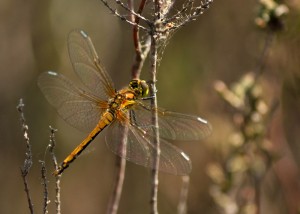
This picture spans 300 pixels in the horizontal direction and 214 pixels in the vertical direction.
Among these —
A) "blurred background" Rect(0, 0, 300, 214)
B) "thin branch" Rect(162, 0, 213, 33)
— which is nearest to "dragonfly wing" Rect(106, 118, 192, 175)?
"thin branch" Rect(162, 0, 213, 33)

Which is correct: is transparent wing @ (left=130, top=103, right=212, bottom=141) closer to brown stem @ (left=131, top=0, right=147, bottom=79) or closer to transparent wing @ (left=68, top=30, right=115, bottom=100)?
brown stem @ (left=131, top=0, right=147, bottom=79)

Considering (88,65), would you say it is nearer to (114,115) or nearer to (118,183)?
(114,115)

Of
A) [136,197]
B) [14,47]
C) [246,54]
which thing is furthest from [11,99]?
[246,54]

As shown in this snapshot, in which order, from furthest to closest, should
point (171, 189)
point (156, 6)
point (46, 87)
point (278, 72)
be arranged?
point (171, 189) < point (278, 72) < point (46, 87) < point (156, 6)

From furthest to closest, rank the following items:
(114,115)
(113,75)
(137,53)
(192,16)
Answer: (113,75) → (114,115) → (137,53) → (192,16)

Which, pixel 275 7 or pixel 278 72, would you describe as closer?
pixel 275 7

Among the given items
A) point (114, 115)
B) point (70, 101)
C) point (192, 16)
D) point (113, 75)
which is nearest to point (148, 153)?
point (114, 115)

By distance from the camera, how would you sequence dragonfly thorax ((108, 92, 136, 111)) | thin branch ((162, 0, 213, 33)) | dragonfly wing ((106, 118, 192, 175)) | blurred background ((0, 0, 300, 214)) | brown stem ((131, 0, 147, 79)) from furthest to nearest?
blurred background ((0, 0, 300, 214)) < dragonfly thorax ((108, 92, 136, 111)) < dragonfly wing ((106, 118, 192, 175)) < brown stem ((131, 0, 147, 79)) < thin branch ((162, 0, 213, 33))

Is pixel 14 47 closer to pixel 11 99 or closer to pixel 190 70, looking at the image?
pixel 11 99
